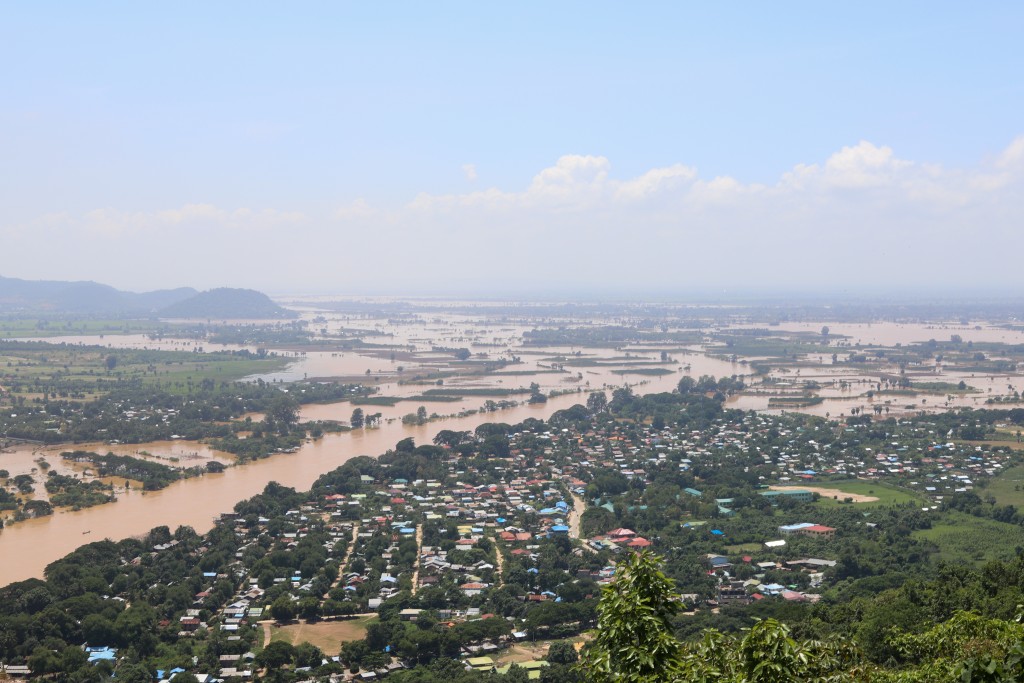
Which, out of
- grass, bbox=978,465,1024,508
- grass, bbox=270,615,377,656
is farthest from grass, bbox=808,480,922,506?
grass, bbox=270,615,377,656

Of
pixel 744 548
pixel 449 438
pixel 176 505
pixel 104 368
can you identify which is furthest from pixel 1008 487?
pixel 104 368

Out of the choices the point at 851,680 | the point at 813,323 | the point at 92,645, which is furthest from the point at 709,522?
the point at 813,323

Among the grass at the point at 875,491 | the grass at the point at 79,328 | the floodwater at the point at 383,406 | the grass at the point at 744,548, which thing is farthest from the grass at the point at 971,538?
the grass at the point at 79,328

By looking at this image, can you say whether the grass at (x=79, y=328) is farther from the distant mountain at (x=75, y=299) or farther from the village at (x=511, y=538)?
the village at (x=511, y=538)

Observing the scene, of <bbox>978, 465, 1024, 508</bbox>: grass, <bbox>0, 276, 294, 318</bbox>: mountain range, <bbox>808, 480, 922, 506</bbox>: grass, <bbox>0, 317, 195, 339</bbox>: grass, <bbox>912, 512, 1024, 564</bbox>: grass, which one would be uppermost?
<bbox>0, 276, 294, 318</bbox>: mountain range

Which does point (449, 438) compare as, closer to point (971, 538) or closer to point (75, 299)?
point (971, 538)

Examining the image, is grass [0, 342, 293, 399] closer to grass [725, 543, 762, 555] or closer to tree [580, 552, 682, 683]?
grass [725, 543, 762, 555]

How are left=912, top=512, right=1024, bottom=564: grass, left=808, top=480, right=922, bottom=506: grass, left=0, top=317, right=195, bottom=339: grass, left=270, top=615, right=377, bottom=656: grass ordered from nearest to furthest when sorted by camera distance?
left=270, top=615, right=377, bottom=656: grass < left=912, top=512, right=1024, bottom=564: grass < left=808, top=480, right=922, bottom=506: grass < left=0, top=317, right=195, bottom=339: grass
